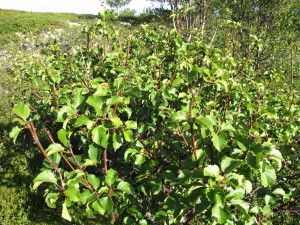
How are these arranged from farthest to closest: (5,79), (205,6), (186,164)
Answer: (205,6) < (5,79) < (186,164)

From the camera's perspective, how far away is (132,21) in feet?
127

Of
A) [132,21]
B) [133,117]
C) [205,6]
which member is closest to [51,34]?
[132,21]

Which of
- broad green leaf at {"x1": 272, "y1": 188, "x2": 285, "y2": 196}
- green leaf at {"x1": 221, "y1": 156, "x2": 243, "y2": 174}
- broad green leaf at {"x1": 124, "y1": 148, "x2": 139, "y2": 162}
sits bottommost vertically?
broad green leaf at {"x1": 272, "y1": 188, "x2": 285, "y2": 196}

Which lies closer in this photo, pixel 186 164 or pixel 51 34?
pixel 186 164

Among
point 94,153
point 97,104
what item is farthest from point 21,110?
point 94,153

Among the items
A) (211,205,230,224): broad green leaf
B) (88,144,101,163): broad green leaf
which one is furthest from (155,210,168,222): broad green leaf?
(211,205,230,224): broad green leaf

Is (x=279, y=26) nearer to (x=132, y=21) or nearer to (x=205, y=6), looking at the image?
(x=205, y=6)

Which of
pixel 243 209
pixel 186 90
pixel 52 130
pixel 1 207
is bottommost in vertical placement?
pixel 1 207

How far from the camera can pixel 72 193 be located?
7.68 feet

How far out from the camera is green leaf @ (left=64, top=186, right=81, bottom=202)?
232 cm

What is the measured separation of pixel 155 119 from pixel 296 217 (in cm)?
327

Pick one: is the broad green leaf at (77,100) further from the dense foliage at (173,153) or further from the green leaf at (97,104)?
the green leaf at (97,104)

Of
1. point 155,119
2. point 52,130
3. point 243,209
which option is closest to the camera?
point 243,209

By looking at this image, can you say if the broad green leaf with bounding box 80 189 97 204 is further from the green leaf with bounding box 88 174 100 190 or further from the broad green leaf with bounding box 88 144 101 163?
the broad green leaf with bounding box 88 144 101 163
